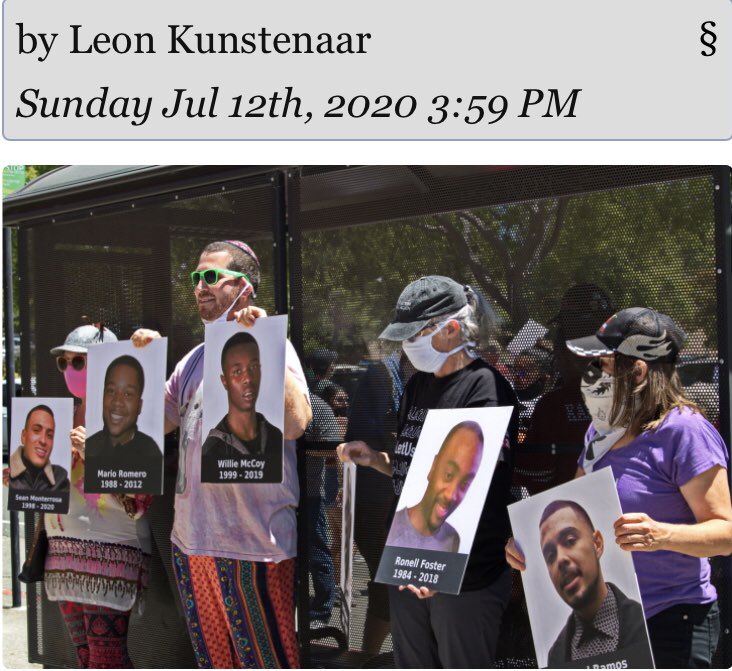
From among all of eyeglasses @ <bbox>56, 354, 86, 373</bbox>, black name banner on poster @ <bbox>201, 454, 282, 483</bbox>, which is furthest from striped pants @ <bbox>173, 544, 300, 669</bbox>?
eyeglasses @ <bbox>56, 354, 86, 373</bbox>

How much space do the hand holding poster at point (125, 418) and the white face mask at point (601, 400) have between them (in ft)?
6.31

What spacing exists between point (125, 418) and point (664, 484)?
2.44 metres

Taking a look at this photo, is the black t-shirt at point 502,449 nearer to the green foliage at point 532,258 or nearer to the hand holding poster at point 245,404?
the green foliage at point 532,258

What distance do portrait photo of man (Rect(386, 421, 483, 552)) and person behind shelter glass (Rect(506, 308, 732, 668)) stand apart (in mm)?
229

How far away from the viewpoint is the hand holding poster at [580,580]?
117 inches

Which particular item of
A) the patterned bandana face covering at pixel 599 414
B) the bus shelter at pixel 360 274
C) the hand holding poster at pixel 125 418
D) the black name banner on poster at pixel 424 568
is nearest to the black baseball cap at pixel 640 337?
the patterned bandana face covering at pixel 599 414

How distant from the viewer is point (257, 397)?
13.5ft

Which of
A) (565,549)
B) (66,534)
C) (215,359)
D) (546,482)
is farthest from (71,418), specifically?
(565,549)

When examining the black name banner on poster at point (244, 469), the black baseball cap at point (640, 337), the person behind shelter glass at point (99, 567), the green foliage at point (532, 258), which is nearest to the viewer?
the black baseball cap at point (640, 337)

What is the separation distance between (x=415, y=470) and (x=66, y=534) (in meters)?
2.08

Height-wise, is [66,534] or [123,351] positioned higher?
[123,351]

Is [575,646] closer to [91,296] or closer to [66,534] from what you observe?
[66,534]

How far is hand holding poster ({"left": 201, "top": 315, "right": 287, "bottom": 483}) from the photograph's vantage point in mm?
4086

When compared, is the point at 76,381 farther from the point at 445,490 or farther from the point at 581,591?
the point at 581,591
